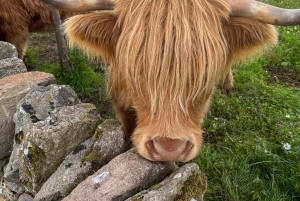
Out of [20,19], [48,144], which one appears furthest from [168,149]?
[20,19]

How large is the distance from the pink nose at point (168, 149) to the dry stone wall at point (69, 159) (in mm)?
115

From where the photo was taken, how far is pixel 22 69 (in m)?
3.76

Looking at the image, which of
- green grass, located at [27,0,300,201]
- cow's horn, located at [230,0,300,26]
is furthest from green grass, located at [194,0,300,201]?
cow's horn, located at [230,0,300,26]

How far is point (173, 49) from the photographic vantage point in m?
2.38

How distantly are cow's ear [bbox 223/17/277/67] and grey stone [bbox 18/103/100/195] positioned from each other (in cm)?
128

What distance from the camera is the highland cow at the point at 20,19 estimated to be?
203 inches

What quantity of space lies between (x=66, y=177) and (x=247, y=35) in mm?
1712

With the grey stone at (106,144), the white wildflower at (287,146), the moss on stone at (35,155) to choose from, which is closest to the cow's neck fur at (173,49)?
the grey stone at (106,144)

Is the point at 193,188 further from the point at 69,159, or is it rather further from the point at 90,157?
the point at 69,159

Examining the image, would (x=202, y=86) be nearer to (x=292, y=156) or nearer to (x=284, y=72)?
(x=292, y=156)

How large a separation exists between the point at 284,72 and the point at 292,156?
233 centimetres

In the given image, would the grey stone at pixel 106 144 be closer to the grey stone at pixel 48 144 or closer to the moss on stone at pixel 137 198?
the grey stone at pixel 48 144

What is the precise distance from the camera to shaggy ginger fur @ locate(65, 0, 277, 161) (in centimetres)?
237

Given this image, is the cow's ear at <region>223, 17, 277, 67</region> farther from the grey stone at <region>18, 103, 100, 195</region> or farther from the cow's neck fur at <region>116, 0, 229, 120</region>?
the grey stone at <region>18, 103, 100, 195</region>
